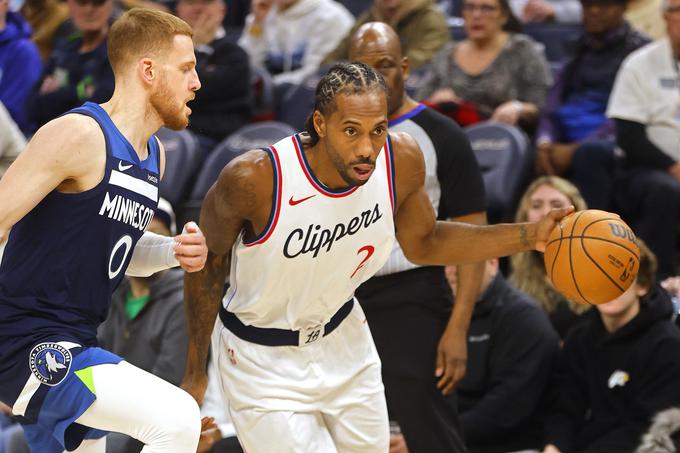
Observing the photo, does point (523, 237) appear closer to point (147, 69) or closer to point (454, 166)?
point (454, 166)

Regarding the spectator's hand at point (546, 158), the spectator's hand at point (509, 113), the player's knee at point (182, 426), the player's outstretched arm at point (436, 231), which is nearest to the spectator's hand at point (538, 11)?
the spectator's hand at point (509, 113)

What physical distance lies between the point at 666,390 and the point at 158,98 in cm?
307

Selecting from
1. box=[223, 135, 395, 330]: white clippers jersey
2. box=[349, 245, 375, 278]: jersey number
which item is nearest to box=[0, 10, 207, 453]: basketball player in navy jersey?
box=[223, 135, 395, 330]: white clippers jersey

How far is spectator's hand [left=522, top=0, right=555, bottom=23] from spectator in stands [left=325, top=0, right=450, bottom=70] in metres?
1.00

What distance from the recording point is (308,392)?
13.9 ft

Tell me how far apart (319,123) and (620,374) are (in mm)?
2448

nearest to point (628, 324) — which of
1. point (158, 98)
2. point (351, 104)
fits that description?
point (351, 104)

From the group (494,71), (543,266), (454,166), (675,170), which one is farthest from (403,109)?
(494,71)

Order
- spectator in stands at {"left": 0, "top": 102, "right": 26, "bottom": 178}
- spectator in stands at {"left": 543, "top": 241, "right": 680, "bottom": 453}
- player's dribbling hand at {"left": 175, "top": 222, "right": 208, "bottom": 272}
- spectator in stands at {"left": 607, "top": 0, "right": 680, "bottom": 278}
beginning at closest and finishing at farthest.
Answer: player's dribbling hand at {"left": 175, "top": 222, "right": 208, "bottom": 272} → spectator in stands at {"left": 543, "top": 241, "right": 680, "bottom": 453} → spectator in stands at {"left": 607, "top": 0, "right": 680, "bottom": 278} → spectator in stands at {"left": 0, "top": 102, "right": 26, "bottom": 178}

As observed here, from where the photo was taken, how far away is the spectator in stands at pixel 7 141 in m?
7.00

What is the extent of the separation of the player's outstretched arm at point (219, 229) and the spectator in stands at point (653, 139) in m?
3.45

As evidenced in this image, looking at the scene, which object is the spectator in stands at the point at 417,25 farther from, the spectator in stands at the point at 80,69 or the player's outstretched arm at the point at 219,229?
the player's outstretched arm at the point at 219,229

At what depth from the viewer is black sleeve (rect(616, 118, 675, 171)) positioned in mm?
7070

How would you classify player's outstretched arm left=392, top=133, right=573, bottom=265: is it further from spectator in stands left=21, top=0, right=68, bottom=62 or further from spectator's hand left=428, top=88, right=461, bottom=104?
spectator in stands left=21, top=0, right=68, bottom=62
